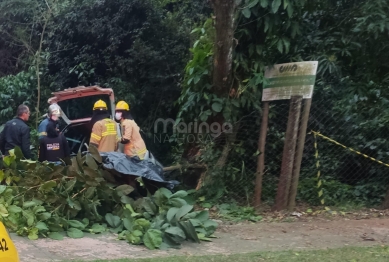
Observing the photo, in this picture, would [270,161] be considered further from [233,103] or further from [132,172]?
[132,172]

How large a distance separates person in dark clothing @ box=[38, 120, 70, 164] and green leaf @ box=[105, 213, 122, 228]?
1.62m

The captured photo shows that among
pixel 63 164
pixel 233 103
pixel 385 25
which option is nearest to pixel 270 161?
pixel 233 103

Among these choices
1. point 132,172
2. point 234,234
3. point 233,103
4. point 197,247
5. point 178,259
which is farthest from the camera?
point 233,103

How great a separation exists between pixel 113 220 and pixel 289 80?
123 inches

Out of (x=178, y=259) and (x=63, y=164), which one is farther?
(x=63, y=164)

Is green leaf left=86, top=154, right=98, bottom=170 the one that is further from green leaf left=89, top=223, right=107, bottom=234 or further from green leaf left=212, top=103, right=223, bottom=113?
green leaf left=212, top=103, right=223, bottom=113

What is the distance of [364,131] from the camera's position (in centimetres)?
903

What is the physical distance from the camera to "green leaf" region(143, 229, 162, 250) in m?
6.52

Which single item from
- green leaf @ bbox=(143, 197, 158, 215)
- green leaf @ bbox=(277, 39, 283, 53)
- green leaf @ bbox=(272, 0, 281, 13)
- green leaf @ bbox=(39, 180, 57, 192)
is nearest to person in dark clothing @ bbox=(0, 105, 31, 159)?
green leaf @ bbox=(39, 180, 57, 192)

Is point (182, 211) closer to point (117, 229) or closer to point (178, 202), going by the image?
point (178, 202)

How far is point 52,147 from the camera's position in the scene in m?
8.57

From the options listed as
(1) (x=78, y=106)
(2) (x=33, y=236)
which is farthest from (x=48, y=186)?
(1) (x=78, y=106)

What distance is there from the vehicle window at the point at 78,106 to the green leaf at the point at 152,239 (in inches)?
232

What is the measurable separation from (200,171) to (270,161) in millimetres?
1100
